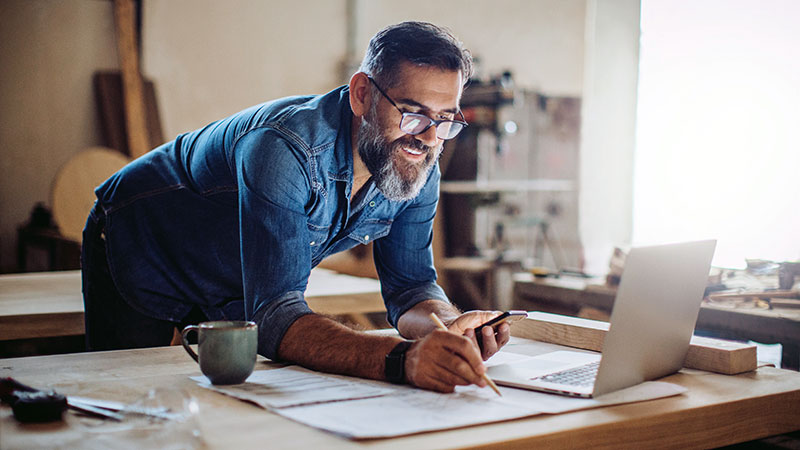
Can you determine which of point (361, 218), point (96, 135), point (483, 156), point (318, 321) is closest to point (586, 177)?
point (483, 156)

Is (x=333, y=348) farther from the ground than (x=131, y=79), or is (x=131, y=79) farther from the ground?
(x=131, y=79)

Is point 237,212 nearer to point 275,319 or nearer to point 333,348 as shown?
point 275,319

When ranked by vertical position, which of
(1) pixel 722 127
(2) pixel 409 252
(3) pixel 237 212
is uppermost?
(1) pixel 722 127

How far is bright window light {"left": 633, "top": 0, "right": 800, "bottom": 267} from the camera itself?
14.8 ft

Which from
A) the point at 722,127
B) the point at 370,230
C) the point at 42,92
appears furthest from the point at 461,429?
the point at 42,92

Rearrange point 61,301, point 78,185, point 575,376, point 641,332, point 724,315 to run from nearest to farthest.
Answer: point 641,332 → point 575,376 → point 61,301 → point 724,315 → point 78,185

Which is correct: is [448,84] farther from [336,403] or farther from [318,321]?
[336,403]

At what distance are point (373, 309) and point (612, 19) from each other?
5036 mm

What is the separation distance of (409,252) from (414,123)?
1.46 ft

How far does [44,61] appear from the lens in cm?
A: 533

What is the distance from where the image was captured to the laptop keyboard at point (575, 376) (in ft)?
4.15

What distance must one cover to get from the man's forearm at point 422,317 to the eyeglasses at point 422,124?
422mm

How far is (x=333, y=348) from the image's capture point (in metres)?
1.32

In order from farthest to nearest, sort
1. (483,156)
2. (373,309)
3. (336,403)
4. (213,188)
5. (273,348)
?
(483,156), (373,309), (213,188), (273,348), (336,403)
